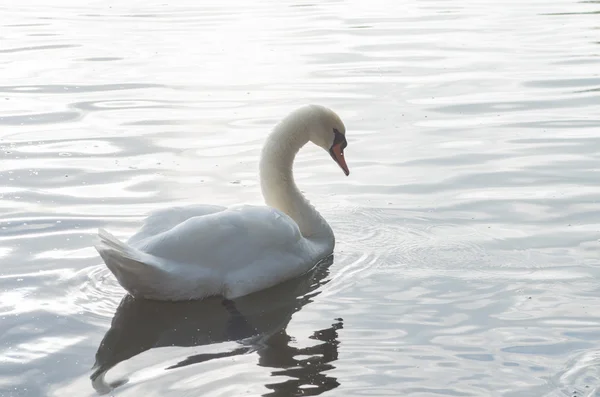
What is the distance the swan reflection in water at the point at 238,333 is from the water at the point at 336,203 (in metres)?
0.02

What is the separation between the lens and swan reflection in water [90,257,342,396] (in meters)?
5.48

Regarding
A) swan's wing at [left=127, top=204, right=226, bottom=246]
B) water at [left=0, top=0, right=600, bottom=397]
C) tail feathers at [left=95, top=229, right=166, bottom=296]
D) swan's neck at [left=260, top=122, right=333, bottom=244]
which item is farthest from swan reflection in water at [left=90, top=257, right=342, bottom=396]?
swan's neck at [left=260, top=122, right=333, bottom=244]

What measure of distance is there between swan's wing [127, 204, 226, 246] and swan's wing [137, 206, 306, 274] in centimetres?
11

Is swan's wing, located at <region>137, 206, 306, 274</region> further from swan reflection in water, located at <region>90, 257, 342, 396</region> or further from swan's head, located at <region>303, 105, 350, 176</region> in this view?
swan's head, located at <region>303, 105, 350, 176</region>

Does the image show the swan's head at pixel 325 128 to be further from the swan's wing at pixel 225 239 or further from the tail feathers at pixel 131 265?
the tail feathers at pixel 131 265

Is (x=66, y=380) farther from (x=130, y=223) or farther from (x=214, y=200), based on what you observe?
(x=214, y=200)

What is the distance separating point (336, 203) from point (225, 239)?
217 centimetres

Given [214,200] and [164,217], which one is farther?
[214,200]

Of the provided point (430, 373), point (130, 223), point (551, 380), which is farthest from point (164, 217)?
point (551, 380)

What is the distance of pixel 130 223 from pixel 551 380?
3.68 meters

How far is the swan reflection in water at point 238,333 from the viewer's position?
5.48m

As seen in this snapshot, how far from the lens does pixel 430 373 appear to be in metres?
5.38

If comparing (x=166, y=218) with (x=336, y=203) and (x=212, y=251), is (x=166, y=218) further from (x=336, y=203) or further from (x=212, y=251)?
(x=336, y=203)

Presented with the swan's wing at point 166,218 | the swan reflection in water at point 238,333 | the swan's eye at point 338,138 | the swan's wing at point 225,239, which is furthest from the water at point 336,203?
the swan's eye at point 338,138
